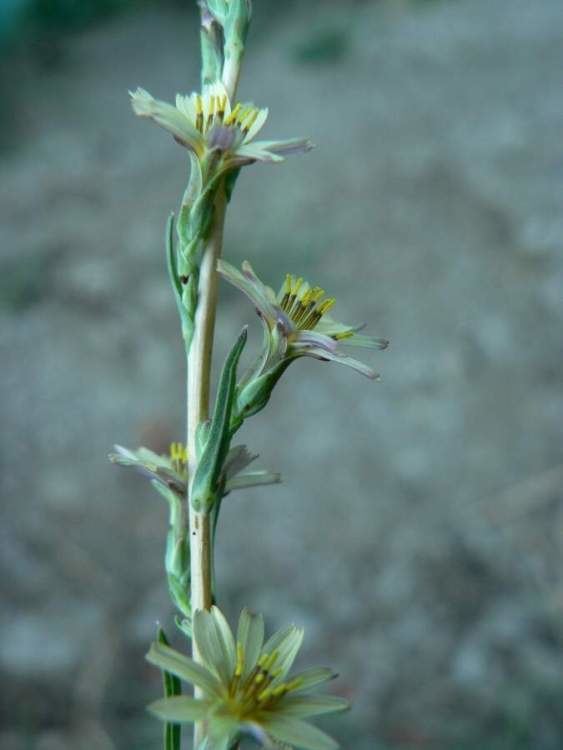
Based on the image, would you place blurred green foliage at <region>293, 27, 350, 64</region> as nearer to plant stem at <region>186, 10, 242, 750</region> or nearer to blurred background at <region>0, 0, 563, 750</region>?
blurred background at <region>0, 0, 563, 750</region>

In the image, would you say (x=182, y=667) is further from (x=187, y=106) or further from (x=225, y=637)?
(x=187, y=106)

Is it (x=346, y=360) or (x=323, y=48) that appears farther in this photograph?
(x=323, y=48)

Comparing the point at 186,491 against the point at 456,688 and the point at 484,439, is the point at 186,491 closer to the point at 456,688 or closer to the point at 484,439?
the point at 456,688

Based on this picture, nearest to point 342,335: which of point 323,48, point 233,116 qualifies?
point 233,116

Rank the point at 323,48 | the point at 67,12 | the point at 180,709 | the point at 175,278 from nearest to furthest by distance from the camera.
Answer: the point at 180,709 → the point at 175,278 → the point at 323,48 → the point at 67,12

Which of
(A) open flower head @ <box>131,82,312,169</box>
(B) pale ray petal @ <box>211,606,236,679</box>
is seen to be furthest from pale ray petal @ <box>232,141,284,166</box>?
(B) pale ray petal @ <box>211,606,236,679</box>

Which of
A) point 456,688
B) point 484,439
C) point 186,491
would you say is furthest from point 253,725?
point 484,439

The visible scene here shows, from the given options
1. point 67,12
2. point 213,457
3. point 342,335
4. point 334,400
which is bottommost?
point 213,457
